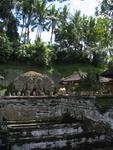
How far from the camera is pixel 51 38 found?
2158 inches

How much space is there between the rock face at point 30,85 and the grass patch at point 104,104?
6979 millimetres

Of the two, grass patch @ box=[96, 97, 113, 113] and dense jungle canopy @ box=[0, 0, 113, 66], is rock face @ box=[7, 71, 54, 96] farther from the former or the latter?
dense jungle canopy @ box=[0, 0, 113, 66]

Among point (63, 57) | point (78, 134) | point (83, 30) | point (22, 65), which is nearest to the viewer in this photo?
point (78, 134)

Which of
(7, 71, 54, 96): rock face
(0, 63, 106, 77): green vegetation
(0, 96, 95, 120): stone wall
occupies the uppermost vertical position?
(0, 63, 106, 77): green vegetation

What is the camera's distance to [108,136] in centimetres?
1767

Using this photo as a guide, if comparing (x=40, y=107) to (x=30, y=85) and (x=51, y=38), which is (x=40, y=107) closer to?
(x=30, y=85)

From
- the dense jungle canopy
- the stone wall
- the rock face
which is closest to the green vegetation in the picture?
the dense jungle canopy

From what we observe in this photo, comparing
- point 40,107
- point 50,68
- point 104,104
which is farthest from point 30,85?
point 50,68

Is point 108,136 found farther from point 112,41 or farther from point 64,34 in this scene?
point 64,34

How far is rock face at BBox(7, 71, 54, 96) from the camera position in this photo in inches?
995

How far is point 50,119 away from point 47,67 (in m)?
27.1

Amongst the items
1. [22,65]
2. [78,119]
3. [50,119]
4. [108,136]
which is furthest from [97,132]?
[22,65]

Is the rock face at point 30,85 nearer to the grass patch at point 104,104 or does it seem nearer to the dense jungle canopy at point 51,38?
the grass patch at point 104,104

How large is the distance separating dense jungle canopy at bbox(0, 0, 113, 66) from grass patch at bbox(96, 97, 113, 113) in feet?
83.9
